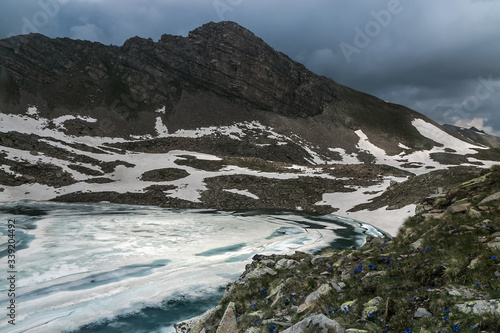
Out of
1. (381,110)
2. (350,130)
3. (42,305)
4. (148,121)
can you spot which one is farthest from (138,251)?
(381,110)

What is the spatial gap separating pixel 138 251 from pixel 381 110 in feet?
462

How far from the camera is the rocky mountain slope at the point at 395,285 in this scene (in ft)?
17.7

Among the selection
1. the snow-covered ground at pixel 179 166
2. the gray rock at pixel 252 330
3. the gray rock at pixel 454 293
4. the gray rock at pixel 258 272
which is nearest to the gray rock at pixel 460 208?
the gray rock at pixel 454 293

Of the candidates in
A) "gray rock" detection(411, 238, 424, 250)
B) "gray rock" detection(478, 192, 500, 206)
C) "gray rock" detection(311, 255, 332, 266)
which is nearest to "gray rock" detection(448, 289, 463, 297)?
"gray rock" detection(411, 238, 424, 250)

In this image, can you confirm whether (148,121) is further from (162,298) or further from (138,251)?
(162,298)

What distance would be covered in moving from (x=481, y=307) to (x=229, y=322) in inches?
227

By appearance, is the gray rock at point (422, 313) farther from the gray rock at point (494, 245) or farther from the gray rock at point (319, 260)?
the gray rock at point (319, 260)

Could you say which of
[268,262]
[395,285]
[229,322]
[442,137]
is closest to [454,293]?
[395,285]

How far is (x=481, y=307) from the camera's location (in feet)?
16.3

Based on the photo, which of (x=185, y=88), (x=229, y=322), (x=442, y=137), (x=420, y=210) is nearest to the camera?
(x=229, y=322)

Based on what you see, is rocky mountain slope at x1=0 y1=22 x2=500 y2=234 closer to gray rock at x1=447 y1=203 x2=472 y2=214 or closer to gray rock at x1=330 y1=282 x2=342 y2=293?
gray rock at x1=447 y1=203 x2=472 y2=214

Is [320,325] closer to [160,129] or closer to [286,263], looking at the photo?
[286,263]

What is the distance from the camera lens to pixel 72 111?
9331cm

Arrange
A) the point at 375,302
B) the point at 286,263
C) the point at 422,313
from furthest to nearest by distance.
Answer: the point at 286,263, the point at 375,302, the point at 422,313
